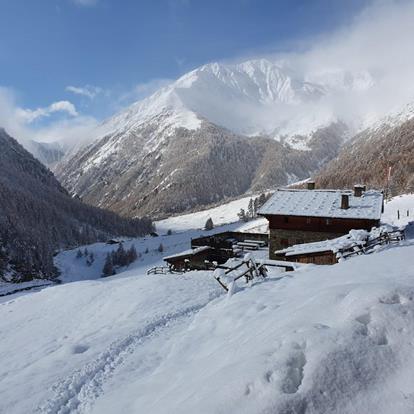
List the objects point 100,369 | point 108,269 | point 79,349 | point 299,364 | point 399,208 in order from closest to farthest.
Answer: point 299,364
point 100,369
point 79,349
point 399,208
point 108,269

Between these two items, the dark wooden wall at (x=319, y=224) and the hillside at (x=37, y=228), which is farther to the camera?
the hillside at (x=37, y=228)

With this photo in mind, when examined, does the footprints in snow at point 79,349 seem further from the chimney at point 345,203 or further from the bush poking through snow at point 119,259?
the bush poking through snow at point 119,259

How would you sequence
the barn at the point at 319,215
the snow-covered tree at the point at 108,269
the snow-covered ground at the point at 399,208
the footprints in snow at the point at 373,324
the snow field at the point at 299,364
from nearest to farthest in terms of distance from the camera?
the snow field at the point at 299,364, the footprints in snow at the point at 373,324, the barn at the point at 319,215, the snow-covered ground at the point at 399,208, the snow-covered tree at the point at 108,269

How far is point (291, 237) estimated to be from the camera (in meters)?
37.6

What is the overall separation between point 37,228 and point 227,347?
509 feet

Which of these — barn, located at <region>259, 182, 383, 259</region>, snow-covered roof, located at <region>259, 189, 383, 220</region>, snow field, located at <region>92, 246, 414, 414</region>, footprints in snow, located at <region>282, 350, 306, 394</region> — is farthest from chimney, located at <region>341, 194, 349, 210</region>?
footprints in snow, located at <region>282, 350, 306, 394</region>

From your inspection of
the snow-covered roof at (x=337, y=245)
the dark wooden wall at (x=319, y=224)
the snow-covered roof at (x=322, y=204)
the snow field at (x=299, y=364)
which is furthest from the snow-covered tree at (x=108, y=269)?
the snow field at (x=299, y=364)

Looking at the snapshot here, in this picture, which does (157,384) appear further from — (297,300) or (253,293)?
(253,293)

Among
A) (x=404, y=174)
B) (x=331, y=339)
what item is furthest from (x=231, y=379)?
(x=404, y=174)

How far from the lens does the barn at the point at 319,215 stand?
117ft

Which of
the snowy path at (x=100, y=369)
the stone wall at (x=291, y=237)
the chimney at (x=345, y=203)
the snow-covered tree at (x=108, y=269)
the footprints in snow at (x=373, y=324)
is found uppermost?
the chimney at (x=345, y=203)

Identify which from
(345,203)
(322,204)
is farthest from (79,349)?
(322,204)

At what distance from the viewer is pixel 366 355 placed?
23.8ft

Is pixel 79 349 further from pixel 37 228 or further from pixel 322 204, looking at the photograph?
pixel 37 228
